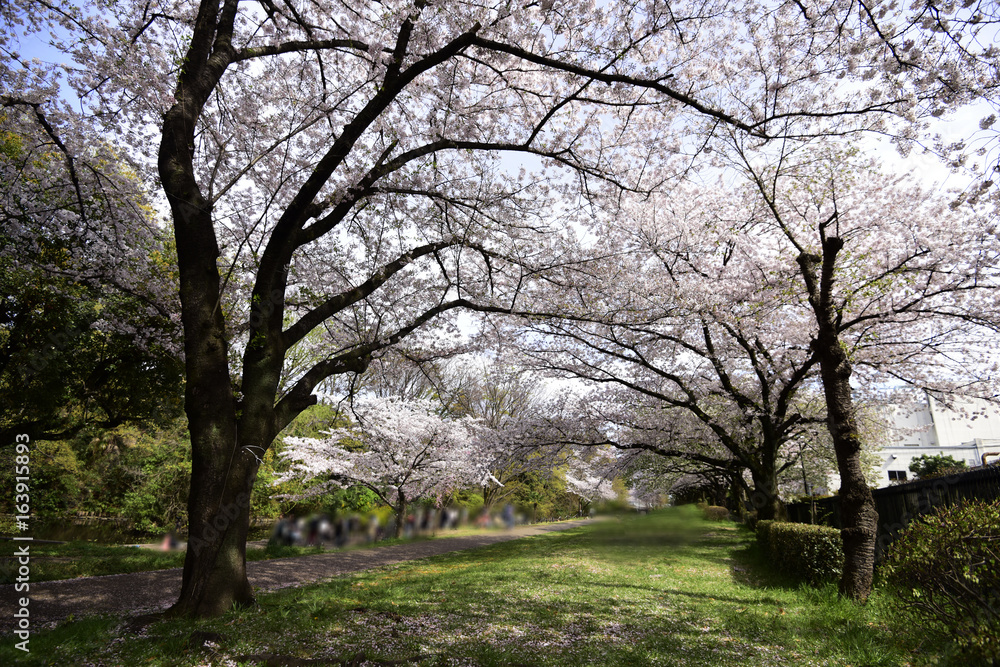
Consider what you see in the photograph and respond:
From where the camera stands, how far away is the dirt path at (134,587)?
5.68m

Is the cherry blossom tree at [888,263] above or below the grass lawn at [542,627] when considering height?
above

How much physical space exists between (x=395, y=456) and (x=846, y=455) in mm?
14235

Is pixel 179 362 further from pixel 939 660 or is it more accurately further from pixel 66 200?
pixel 939 660

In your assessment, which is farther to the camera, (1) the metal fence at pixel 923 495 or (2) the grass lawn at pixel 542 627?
(1) the metal fence at pixel 923 495

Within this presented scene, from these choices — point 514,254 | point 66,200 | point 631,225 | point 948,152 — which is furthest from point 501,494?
point 948,152

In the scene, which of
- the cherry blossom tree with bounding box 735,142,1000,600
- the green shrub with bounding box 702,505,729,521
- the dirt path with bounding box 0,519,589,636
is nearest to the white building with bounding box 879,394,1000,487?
the green shrub with bounding box 702,505,729,521

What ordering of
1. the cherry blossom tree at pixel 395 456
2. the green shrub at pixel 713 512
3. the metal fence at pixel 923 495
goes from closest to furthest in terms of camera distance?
the metal fence at pixel 923 495, the green shrub at pixel 713 512, the cherry blossom tree at pixel 395 456

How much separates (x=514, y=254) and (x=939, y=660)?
6615mm

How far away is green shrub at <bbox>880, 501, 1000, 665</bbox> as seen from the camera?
10.8 feet

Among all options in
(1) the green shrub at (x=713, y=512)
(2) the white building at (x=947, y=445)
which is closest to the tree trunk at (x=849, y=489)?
(1) the green shrub at (x=713, y=512)

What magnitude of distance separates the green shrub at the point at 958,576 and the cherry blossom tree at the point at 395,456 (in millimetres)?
13695

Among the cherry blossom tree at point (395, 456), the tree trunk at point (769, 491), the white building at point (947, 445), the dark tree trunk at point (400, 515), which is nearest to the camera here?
the tree trunk at point (769, 491)

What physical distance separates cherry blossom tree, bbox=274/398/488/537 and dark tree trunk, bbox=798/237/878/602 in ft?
38.9

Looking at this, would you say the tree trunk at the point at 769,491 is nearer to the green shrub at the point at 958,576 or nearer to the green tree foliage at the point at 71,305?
the green shrub at the point at 958,576
